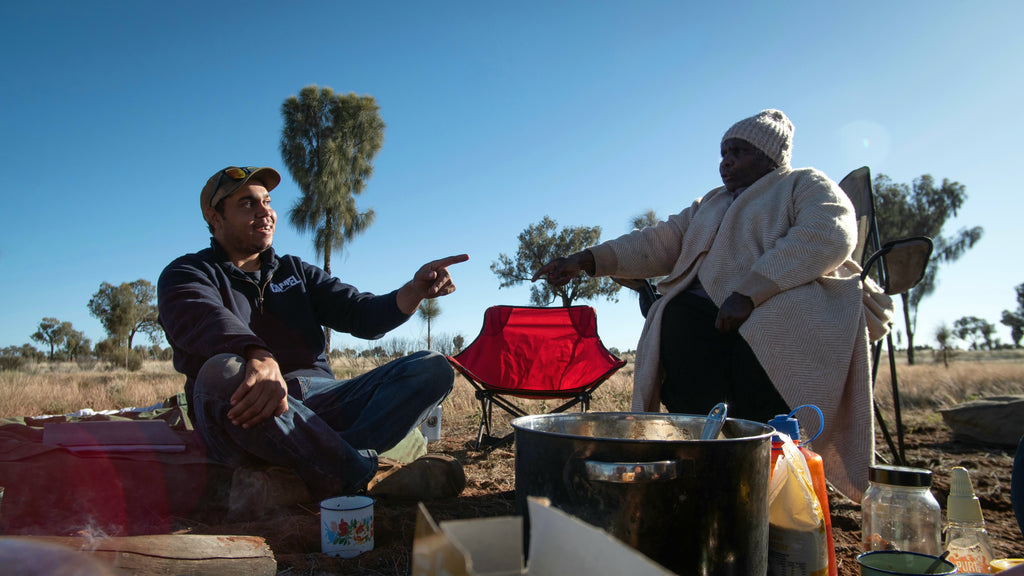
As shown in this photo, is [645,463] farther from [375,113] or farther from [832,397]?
[375,113]

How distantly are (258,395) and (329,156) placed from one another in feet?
49.4

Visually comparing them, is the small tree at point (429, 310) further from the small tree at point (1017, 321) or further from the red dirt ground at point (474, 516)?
the small tree at point (1017, 321)

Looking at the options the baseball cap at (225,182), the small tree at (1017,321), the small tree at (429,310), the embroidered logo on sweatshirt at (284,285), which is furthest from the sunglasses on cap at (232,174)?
the small tree at (1017,321)

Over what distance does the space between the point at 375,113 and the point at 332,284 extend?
599 inches

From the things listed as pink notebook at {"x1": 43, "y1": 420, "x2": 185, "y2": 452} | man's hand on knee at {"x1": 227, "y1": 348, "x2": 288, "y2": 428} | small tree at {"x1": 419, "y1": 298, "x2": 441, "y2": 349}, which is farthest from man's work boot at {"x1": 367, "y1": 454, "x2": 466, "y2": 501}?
small tree at {"x1": 419, "y1": 298, "x2": 441, "y2": 349}

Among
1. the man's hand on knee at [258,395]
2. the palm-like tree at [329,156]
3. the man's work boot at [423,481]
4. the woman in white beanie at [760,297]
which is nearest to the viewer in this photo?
the man's hand on knee at [258,395]

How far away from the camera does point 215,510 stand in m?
2.08

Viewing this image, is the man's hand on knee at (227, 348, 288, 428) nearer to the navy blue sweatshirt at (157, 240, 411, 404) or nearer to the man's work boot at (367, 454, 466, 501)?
the navy blue sweatshirt at (157, 240, 411, 404)

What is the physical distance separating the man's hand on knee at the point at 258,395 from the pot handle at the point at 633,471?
1.18 metres

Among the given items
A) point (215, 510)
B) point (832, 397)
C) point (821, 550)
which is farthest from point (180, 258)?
point (832, 397)

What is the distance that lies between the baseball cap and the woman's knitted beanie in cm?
204

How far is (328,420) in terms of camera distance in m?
2.39

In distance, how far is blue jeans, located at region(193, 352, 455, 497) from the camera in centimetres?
190

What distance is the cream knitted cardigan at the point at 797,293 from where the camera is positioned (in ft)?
6.50
